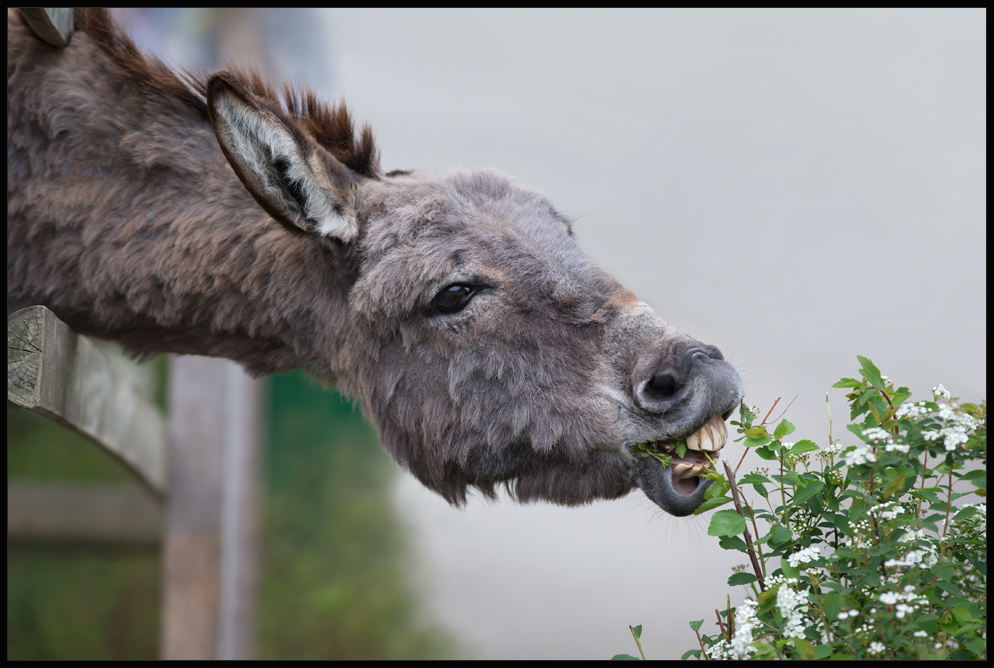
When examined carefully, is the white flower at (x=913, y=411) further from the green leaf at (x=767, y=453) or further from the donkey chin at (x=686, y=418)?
the donkey chin at (x=686, y=418)

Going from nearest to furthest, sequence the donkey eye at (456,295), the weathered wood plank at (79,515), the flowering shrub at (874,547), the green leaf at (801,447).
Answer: the flowering shrub at (874,547) → the green leaf at (801,447) → the donkey eye at (456,295) → the weathered wood plank at (79,515)

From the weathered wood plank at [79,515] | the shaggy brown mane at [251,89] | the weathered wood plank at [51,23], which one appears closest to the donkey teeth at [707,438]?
the shaggy brown mane at [251,89]

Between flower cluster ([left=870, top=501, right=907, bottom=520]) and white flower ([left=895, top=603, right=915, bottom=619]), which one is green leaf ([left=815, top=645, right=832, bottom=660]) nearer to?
white flower ([left=895, top=603, right=915, bottom=619])

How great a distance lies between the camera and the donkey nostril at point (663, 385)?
6.24 feet

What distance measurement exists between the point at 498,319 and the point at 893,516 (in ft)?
3.78

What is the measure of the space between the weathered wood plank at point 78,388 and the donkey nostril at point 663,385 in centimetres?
182

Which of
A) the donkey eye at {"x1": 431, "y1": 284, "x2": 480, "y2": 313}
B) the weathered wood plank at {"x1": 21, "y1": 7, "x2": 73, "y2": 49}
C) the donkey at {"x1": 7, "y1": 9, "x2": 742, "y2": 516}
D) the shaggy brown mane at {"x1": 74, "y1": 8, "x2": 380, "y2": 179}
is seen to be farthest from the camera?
the shaggy brown mane at {"x1": 74, "y1": 8, "x2": 380, "y2": 179}

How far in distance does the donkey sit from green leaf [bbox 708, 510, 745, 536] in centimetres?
36

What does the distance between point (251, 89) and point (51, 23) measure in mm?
679

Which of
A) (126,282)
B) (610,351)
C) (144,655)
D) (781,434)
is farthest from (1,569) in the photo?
(144,655)

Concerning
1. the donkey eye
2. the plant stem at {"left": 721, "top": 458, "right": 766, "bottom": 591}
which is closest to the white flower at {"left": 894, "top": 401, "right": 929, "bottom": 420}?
the plant stem at {"left": 721, "top": 458, "right": 766, "bottom": 591}

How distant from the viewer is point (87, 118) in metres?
2.47

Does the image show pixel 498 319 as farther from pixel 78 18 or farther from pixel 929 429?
pixel 78 18

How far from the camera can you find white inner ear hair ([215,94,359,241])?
2.06 meters
